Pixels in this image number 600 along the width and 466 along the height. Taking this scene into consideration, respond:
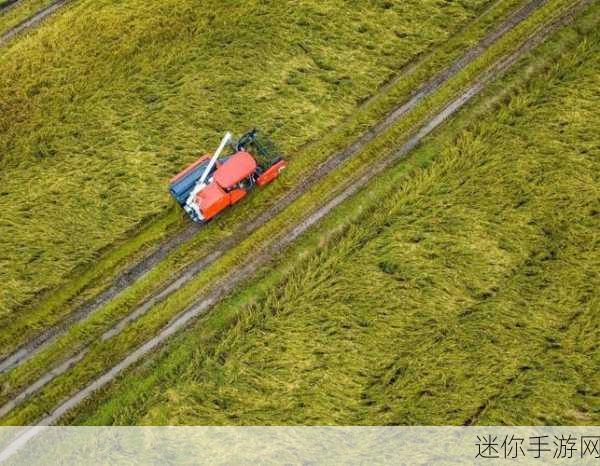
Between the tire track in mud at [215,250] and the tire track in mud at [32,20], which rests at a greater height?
the tire track in mud at [32,20]

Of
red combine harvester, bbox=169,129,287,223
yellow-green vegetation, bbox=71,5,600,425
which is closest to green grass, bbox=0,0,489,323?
red combine harvester, bbox=169,129,287,223

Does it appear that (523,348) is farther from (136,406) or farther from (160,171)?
(160,171)

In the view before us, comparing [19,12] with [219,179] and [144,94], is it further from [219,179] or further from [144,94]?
[219,179]

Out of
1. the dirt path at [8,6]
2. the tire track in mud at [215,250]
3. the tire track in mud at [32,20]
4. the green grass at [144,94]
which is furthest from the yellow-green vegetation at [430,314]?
the dirt path at [8,6]

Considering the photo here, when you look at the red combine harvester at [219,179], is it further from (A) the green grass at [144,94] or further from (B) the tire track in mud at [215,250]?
(B) the tire track in mud at [215,250]

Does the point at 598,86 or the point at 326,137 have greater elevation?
the point at 326,137

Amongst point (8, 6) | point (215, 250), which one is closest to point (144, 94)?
point (215, 250)

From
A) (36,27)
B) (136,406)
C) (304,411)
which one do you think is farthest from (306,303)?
(36,27)
